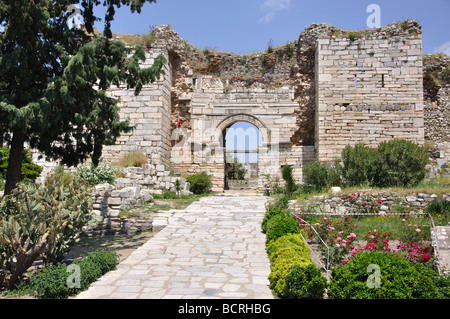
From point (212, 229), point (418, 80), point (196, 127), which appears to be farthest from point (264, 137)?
point (212, 229)

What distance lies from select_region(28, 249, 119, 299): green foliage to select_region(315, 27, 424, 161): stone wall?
38.3 feet

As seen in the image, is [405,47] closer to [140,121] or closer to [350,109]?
[350,109]

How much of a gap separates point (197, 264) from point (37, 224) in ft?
8.74

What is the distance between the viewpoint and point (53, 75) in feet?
26.5

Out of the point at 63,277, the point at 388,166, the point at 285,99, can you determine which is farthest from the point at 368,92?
the point at 63,277

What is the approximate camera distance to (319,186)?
13211 mm

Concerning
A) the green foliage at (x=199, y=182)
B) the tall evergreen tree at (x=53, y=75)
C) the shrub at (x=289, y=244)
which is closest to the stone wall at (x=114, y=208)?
the tall evergreen tree at (x=53, y=75)

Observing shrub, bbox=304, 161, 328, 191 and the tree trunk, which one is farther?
shrub, bbox=304, 161, 328, 191

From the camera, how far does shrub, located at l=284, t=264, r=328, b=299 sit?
4590 millimetres

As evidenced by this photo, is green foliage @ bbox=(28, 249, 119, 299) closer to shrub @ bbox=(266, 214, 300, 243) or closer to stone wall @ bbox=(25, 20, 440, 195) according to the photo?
shrub @ bbox=(266, 214, 300, 243)

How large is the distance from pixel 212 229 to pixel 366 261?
206 inches

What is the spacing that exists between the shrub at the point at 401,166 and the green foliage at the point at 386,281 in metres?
8.34

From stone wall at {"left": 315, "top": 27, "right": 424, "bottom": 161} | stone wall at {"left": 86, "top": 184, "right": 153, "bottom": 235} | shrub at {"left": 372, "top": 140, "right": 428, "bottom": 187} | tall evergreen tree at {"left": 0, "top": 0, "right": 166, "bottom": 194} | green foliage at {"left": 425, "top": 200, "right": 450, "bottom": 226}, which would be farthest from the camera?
stone wall at {"left": 315, "top": 27, "right": 424, "bottom": 161}

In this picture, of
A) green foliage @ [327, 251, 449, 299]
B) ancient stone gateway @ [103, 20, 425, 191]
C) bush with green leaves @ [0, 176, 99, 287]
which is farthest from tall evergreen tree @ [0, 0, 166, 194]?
ancient stone gateway @ [103, 20, 425, 191]
